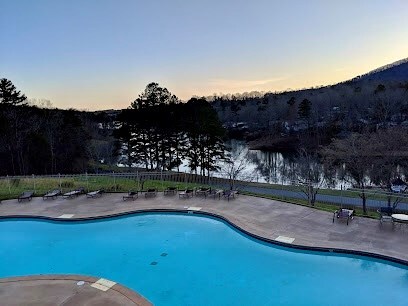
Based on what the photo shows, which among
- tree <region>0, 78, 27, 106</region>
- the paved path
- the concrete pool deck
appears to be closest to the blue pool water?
the concrete pool deck

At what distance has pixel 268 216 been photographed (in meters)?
12.4

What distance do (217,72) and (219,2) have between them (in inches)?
511

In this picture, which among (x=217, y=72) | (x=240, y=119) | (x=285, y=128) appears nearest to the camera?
(x=217, y=72)

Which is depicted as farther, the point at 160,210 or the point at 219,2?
the point at 219,2

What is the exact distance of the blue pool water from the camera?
7.80 m

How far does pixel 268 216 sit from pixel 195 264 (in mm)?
3966

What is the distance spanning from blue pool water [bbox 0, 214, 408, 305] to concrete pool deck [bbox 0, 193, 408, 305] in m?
0.45

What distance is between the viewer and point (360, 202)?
1959 centimetres

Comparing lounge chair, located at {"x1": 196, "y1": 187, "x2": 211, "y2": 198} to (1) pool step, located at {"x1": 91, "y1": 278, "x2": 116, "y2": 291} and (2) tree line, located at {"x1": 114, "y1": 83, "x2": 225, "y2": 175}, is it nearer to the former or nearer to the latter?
(1) pool step, located at {"x1": 91, "y1": 278, "x2": 116, "y2": 291}

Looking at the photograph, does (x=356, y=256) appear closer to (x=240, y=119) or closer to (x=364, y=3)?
(x=364, y=3)

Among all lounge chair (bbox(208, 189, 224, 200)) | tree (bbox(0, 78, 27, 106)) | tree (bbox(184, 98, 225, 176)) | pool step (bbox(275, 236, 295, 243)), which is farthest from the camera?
tree (bbox(0, 78, 27, 106))

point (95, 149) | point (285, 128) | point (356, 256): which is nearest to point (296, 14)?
point (356, 256)

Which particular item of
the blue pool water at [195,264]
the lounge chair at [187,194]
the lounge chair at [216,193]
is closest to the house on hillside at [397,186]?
the lounge chair at [216,193]

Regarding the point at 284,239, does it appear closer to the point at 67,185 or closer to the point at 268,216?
the point at 268,216
